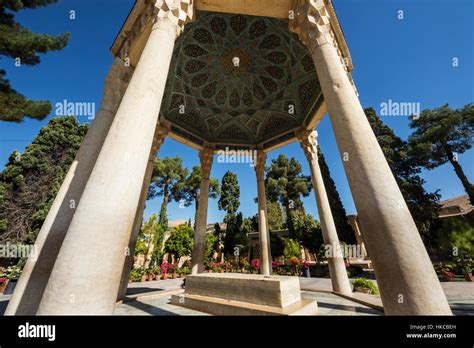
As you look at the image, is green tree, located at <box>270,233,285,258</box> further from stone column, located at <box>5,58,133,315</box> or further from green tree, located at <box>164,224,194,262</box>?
stone column, located at <box>5,58,133,315</box>

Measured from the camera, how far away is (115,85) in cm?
525

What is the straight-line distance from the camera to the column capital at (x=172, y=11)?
12.5 feet

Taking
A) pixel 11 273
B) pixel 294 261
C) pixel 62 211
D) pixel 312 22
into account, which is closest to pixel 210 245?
pixel 294 261

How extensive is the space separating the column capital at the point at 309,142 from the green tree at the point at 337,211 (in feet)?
44.1

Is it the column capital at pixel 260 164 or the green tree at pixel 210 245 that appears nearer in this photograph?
the column capital at pixel 260 164

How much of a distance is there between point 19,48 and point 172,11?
7.04 m

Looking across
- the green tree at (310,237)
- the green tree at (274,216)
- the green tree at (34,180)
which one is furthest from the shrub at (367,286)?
the green tree at (274,216)

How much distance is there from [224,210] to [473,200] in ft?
75.9

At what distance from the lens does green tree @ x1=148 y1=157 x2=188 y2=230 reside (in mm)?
28731

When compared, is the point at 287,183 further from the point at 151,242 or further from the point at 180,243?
the point at 151,242

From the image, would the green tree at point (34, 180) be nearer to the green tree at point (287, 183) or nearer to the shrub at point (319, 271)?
the shrub at point (319, 271)

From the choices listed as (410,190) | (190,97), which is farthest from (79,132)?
(410,190)

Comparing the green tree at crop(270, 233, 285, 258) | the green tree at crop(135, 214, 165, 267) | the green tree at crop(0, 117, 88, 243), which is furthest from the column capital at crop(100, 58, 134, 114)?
the green tree at crop(270, 233, 285, 258)
